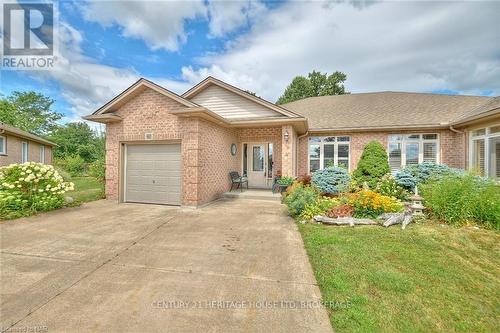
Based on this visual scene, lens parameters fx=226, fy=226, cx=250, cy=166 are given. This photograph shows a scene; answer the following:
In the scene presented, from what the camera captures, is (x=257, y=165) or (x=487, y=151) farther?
(x=257, y=165)

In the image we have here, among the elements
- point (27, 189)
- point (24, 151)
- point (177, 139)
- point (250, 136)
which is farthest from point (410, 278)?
point (24, 151)

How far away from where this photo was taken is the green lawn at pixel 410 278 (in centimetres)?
243

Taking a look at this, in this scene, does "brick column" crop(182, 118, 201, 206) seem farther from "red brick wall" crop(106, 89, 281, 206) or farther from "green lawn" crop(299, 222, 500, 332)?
"green lawn" crop(299, 222, 500, 332)

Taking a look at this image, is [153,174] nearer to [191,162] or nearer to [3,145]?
[191,162]

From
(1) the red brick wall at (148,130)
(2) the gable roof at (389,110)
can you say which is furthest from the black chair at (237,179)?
(2) the gable roof at (389,110)

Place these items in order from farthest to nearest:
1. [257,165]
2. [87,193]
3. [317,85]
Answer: [317,85], [257,165], [87,193]

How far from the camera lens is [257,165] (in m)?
12.2

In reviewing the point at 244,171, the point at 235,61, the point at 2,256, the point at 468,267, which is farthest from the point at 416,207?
the point at 235,61

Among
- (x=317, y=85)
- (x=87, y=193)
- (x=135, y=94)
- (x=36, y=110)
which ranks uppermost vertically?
(x=317, y=85)

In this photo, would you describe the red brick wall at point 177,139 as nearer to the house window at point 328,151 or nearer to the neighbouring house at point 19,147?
the house window at point 328,151

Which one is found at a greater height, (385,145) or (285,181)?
(385,145)

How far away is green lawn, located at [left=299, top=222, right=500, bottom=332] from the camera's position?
2432 millimetres

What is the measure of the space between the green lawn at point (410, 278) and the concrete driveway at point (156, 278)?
40cm

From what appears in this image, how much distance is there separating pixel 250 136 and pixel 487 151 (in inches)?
407
